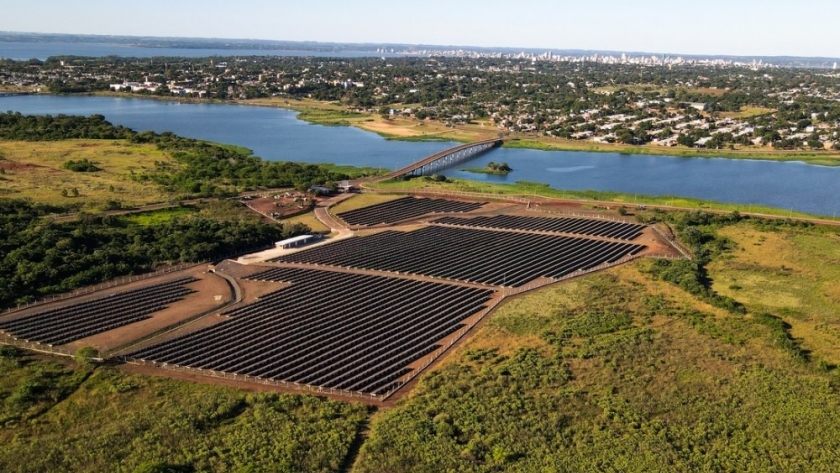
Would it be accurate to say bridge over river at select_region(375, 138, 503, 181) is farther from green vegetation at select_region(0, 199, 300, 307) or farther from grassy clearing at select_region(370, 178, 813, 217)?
green vegetation at select_region(0, 199, 300, 307)

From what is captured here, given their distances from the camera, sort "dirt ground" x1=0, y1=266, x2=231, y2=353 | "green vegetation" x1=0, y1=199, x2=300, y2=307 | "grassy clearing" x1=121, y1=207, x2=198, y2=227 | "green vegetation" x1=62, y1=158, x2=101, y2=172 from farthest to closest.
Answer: "green vegetation" x1=62, y1=158, x2=101, y2=172, "grassy clearing" x1=121, y1=207, x2=198, y2=227, "green vegetation" x1=0, y1=199, x2=300, y2=307, "dirt ground" x1=0, y1=266, x2=231, y2=353

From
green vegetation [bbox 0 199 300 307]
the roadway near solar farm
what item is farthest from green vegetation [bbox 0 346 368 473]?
green vegetation [bbox 0 199 300 307]

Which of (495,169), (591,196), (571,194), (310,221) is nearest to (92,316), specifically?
(310,221)

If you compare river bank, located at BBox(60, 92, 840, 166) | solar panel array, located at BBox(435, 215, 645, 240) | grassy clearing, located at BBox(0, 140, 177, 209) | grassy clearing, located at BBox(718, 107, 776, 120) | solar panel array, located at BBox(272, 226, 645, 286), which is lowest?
solar panel array, located at BBox(272, 226, 645, 286)

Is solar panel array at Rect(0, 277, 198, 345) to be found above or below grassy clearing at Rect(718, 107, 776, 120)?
below

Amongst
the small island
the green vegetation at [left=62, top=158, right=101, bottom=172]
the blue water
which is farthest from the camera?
the small island

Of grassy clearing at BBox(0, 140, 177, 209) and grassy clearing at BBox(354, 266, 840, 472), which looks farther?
grassy clearing at BBox(0, 140, 177, 209)
